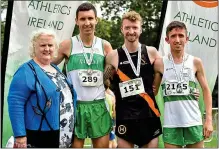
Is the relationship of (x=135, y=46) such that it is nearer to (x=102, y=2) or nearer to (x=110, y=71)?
(x=110, y=71)

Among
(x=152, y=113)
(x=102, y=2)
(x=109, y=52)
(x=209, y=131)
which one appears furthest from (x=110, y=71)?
(x=102, y=2)

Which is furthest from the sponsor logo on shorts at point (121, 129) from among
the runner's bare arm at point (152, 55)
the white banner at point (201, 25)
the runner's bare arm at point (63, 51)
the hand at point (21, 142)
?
the white banner at point (201, 25)

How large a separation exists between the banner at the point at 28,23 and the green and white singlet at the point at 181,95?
10.4 feet

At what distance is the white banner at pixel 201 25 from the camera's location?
7371 mm

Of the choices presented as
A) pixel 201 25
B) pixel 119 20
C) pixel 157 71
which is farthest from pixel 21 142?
pixel 119 20

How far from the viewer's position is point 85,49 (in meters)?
4.96

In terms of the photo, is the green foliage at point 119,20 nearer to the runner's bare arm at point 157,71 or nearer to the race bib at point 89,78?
the runner's bare arm at point 157,71

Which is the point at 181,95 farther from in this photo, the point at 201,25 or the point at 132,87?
the point at 201,25

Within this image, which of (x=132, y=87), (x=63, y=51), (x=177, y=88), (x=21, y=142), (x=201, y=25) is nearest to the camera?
(x=21, y=142)

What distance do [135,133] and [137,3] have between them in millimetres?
16004

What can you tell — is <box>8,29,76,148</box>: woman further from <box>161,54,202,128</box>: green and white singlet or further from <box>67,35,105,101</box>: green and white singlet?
<box>161,54,202,128</box>: green and white singlet

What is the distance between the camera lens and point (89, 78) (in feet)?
16.0

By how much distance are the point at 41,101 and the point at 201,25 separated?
13.9ft

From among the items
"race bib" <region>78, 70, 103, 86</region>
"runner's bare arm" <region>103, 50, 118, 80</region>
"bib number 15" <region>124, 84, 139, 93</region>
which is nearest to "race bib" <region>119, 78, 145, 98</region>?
"bib number 15" <region>124, 84, 139, 93</region>
